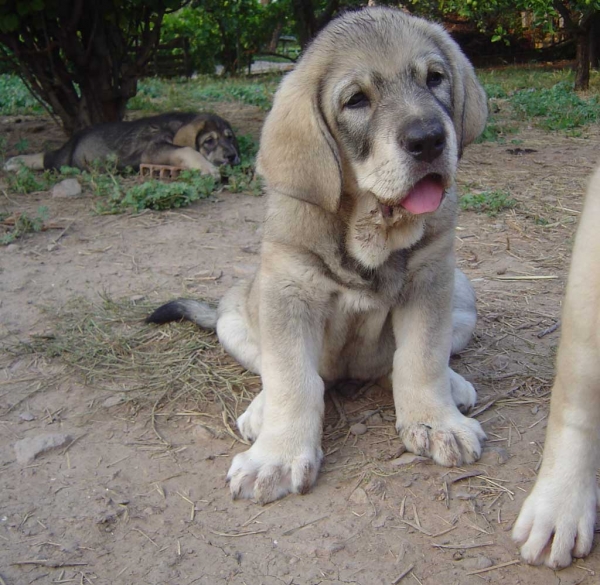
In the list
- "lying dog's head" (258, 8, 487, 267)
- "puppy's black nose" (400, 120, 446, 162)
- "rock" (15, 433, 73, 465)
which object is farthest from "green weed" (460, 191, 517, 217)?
"rock" (15, 433, 73, 465)

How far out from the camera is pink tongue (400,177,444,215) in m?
2.83

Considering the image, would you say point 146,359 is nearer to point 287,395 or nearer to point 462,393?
point 287,395

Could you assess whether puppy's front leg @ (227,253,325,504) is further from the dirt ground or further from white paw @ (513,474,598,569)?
white paw @ (513,474,598,569)

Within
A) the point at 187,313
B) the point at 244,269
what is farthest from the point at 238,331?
the point at 244,269

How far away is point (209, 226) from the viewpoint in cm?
607

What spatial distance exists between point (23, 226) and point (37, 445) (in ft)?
9.99

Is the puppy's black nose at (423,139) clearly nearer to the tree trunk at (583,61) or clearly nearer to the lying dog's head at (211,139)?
the lying dog's head at (211,139)

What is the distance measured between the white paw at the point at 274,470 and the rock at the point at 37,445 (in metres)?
0.84

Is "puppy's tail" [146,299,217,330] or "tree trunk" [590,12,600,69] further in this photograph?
"tree trunk" [590,12,600,69]

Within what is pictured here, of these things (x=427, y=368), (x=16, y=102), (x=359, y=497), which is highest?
(x=427, y=368)

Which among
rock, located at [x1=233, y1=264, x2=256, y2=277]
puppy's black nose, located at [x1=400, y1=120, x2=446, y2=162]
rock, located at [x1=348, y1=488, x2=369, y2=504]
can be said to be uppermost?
puppy's black nose, located at [x1=400, y1=120, x2=446, y2=162]

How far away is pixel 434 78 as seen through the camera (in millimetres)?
2988

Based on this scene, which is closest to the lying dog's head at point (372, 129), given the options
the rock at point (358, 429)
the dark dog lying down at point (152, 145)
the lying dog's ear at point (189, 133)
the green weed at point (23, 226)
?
the rock at point (358, 429)

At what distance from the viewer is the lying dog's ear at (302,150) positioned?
2.90 m
